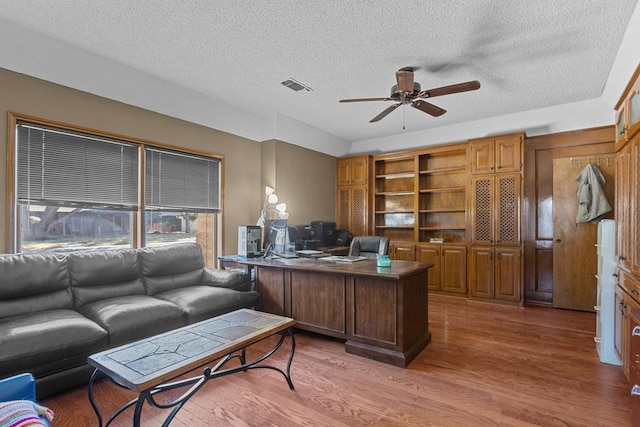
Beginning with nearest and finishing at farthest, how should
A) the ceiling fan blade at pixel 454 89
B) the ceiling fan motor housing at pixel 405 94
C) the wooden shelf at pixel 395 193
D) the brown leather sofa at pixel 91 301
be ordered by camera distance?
the brown leather sofa at pixel 91 301 → the ceiling fan blade at pixel 454 89 → the ceiling fan motor housing at pixel 405 94 → the wooden shelf at pixel 395 193

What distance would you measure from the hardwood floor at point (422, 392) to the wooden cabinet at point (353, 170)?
3472 millimetres

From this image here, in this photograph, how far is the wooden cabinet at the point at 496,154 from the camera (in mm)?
4539

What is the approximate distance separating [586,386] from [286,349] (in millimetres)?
2327

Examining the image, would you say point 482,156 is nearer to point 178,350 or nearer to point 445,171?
point 445,171

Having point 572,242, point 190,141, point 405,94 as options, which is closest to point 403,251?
point 572,242

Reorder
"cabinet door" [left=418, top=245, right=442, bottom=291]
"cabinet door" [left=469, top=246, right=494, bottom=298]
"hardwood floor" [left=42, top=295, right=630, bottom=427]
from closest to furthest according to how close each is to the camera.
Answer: "hardwood floor" [left=42, top=295, right=630, bottom=427] → "cabinet door" [left=469, top=246, right=494, bottom=298] → "cabinet door" [left=418, top=245, right=442, bottom=291]

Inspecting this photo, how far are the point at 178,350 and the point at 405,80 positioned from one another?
2804 millimetres

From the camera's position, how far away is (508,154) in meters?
Result: 4.61

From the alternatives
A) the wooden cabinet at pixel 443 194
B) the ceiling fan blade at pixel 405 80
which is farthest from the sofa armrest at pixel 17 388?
the wooden cabinet at pixel 443 194

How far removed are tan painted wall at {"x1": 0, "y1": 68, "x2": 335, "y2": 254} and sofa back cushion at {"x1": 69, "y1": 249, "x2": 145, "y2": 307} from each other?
594 mm

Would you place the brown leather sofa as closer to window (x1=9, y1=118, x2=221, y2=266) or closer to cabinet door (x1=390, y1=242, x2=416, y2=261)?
window (x1=9, y1=118, x2=221, y2=266)

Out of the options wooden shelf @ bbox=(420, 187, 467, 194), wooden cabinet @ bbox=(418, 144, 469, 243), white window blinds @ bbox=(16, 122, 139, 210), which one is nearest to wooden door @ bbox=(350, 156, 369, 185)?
wooden cabinet @ bbox=(418, 144, 469, 243)

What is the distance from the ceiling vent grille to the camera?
3670 millimetres

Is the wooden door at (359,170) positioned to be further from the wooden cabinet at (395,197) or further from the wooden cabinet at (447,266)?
the wooden cabinet at (447,266)
